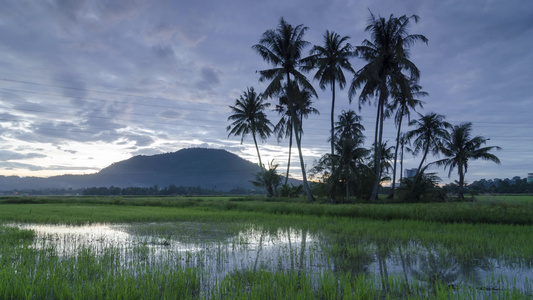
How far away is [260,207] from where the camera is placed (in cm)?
1725

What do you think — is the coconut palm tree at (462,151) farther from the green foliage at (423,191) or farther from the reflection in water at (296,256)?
the reflection in water at (296,256)

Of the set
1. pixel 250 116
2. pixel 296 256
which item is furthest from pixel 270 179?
pixel 296 256

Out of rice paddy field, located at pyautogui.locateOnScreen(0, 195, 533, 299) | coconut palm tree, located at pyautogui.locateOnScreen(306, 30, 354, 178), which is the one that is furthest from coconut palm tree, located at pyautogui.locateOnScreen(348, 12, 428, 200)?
rice paddy field, located at pyautogui.locateOnScreen(0, 195, 533, 299)

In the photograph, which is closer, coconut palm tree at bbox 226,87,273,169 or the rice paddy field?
the rice paddy field

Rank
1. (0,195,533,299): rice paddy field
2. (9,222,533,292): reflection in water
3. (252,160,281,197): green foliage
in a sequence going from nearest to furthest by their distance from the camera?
1. (0,195,533,299): rice paddy field
2. (9,222,533,292): reflection in water
3. (252,160,281,197): green foliage

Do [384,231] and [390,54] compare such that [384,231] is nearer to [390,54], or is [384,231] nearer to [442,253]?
[442,253]

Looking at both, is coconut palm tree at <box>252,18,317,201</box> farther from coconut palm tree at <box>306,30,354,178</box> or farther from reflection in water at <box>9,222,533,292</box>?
reflection in water at <box>9,222,533,292</box>

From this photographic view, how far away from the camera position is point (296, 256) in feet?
20.3

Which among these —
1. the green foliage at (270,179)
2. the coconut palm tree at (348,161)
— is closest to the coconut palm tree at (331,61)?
the coconut palm tree at (348,161)

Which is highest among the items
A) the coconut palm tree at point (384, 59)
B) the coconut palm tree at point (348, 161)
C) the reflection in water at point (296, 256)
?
the coconut palm tree at point (384, 59)

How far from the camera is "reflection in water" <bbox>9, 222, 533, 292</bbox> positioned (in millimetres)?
4859

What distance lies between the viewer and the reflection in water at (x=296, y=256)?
4.86 metres

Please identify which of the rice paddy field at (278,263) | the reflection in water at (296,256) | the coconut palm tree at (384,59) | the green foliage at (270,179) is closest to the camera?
the rice paddy field at (278,263)

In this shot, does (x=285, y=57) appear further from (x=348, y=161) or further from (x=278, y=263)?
(x=278, y=263)
